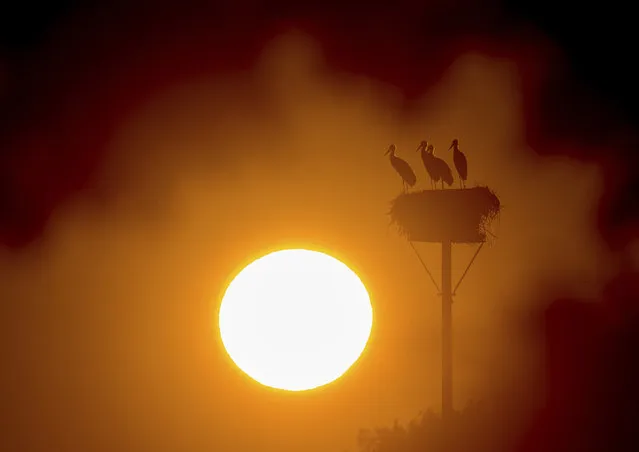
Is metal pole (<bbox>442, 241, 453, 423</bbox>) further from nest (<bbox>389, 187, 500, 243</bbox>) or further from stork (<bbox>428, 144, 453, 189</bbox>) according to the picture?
stork (<bbox>428, 144, 453, 189</bbox>)

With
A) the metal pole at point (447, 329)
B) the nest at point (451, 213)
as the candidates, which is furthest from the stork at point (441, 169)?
the metal pole at point (447, 329)

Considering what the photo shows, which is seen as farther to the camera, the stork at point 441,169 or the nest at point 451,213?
the stork at point 441,169

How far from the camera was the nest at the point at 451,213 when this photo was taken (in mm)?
6797

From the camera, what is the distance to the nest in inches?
268

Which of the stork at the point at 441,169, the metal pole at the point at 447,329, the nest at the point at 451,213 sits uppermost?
the stork at the point at 441,169

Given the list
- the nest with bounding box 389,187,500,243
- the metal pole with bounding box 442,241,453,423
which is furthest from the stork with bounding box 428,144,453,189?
the metal pole with bounding box 442,241,453,423

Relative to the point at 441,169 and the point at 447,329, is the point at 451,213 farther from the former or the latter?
the point at 447,329

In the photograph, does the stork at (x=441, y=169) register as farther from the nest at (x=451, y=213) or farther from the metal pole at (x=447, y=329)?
the metal pole at (x=447, y=329)

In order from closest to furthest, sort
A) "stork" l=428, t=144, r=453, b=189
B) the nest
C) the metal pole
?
the nest, "stork" l=428, t=144, r=453, b=189, the metal pole

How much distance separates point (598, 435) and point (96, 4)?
27.9 ft

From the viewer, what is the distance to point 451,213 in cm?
681

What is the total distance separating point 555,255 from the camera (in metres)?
9.60

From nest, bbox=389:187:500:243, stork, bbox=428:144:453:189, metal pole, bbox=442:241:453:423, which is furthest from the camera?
metal pole, bbox=442:241:453:423

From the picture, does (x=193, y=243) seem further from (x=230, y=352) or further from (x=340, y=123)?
(x=340, y=123)
